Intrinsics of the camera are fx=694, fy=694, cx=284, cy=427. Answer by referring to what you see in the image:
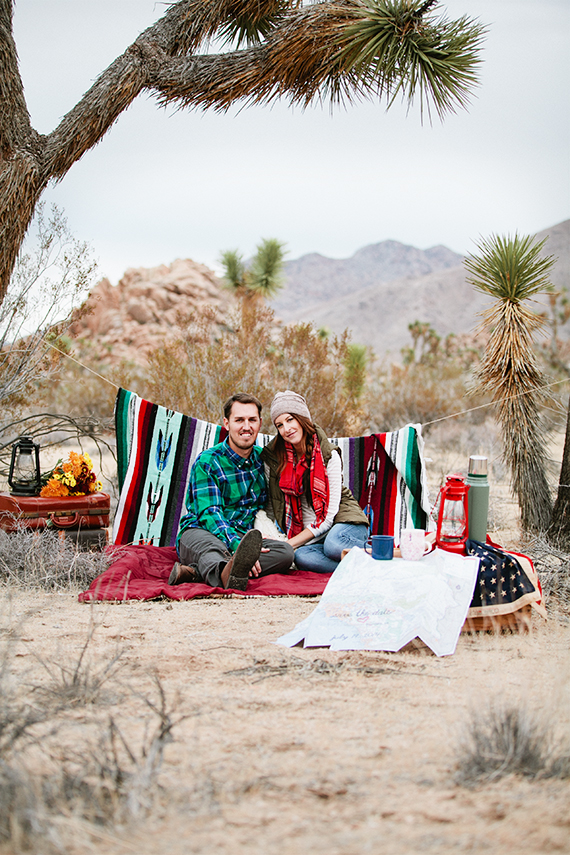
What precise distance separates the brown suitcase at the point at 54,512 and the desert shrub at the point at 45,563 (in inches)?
5.1

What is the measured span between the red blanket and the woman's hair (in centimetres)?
70

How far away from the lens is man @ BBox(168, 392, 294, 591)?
13.3ft

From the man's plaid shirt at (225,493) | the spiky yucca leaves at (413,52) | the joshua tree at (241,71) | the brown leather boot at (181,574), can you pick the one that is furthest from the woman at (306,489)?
the spiky yucca leaves at (413,52)

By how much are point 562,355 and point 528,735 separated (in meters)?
22.0

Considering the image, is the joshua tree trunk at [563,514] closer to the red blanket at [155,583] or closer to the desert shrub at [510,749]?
the red blanket at [155,583]

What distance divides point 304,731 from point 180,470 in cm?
304

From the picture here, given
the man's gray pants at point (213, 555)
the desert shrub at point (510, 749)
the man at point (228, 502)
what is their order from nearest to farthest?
1. the desert shrub at point (510, 749)
2. the man's gray pants at point (213, 555)
3. the man at point (228, 502)

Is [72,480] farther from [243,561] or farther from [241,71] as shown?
[241,71]

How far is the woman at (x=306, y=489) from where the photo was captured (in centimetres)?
429

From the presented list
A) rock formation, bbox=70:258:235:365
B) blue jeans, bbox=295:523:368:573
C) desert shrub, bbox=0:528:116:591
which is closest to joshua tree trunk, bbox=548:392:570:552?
blue jeans, bbox=295:523:368:573

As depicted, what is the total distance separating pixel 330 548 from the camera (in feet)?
13.9

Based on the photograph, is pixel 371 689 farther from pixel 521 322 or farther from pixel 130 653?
pixel 521 322

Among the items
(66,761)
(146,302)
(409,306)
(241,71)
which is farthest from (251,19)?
(409,306)

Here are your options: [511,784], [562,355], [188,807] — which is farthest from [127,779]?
[562,355]
